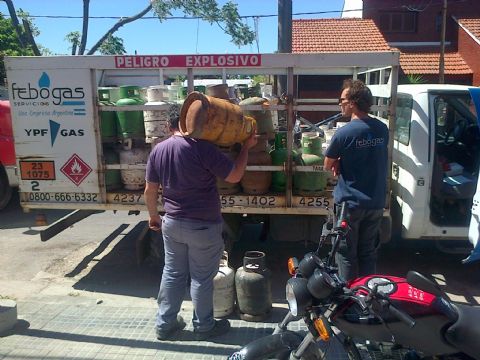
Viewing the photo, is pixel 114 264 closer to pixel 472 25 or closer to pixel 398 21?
pixel 472 25

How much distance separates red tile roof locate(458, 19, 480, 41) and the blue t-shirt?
19865mm

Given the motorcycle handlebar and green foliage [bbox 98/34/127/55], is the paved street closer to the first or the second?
the motorcycle handlebar

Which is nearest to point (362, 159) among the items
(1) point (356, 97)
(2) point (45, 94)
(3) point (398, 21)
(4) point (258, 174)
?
(1) point (356, 97)

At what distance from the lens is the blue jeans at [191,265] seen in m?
3.67

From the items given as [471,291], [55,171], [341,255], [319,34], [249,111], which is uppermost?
[319,34]

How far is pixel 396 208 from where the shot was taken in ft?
16.2

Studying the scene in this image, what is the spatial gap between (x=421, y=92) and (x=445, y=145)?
0.98 metres

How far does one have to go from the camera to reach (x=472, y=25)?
2159 centimetres

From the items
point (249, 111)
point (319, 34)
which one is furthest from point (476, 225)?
point (319, 34)

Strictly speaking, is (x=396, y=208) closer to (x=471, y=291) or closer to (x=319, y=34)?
(x=471, y=291)

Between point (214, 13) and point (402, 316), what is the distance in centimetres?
2480

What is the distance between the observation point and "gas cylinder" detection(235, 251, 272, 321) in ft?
13.6

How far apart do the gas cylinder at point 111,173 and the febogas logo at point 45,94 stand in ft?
1.64

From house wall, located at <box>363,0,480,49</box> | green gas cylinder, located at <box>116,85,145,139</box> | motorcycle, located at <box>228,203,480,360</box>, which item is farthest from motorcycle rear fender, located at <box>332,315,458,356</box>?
house wall, located at <box>363,0,480,49</box>
